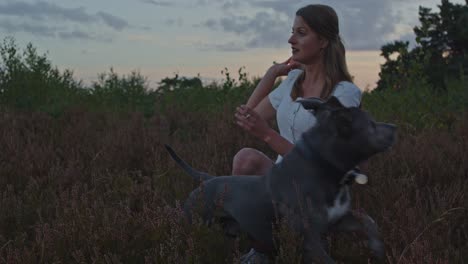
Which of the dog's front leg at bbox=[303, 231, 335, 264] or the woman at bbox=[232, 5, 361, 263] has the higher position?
the woman at bbox=[232, 5, 361, 263]

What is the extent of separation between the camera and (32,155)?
673cm

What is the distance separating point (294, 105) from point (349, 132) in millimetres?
1227

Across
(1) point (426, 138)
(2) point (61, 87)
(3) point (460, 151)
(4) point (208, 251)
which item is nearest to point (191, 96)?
(2) point (61, 87)

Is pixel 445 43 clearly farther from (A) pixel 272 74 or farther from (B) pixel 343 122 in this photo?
(B) pixel 343 122

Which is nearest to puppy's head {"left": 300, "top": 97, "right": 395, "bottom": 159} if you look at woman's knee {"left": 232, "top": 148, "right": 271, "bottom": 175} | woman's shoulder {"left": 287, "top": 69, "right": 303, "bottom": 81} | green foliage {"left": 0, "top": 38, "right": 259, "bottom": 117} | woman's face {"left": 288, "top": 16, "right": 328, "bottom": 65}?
woman's face {"left": 288, "top": 16, "right": 328, "bottom": 65}

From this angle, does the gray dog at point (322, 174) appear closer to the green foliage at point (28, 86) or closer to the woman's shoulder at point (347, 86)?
the woman's shoulder at point (347, 86)

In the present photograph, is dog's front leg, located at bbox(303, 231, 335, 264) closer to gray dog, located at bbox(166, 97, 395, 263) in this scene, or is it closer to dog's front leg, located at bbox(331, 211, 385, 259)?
gray dog, located at bbox(166, 97, 395, 263)

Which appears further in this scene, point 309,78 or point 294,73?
point 294,73

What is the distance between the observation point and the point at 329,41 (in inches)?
173

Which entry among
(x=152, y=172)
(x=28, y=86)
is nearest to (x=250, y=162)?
(x=152, y=172)

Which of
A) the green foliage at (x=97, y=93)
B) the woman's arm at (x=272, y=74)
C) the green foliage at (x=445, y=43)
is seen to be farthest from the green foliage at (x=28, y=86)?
the green foliage at (x=445, y=43)

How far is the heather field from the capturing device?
3.69 metres

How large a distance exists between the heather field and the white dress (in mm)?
724

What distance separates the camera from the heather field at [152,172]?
12.1 feet
